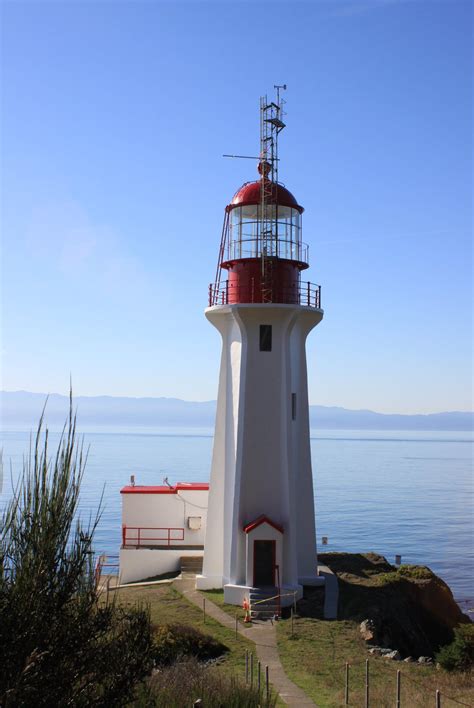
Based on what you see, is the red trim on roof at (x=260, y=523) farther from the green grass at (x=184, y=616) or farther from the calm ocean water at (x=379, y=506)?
the calm ocean water at (x=379, y=506)

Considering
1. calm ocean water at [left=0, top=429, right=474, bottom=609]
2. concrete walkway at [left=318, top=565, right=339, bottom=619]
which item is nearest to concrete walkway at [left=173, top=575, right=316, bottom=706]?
concrete walkway at [left=318, top=565, right=339, bottom=619]

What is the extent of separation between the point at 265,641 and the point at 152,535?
10922mm

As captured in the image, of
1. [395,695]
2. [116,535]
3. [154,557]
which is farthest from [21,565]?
[116,535]

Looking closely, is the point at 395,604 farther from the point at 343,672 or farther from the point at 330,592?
the point at 343,672

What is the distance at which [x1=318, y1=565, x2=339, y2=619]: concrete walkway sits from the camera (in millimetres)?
22891

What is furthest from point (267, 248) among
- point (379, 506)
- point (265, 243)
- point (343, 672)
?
point (379, 506)

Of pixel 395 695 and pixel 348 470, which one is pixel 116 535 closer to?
pixel 395 695

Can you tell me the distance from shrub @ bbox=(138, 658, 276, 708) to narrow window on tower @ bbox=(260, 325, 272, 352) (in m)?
12.4

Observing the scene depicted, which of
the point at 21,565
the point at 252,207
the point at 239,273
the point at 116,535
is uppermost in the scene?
the point at 252,207

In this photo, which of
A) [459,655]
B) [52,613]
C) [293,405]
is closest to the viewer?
[52,613]

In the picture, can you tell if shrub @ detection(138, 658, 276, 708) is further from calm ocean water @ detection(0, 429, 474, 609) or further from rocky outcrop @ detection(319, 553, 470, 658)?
calm ocean water @ detection(0, 429, 474, 609)

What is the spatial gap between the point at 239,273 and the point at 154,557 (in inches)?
438

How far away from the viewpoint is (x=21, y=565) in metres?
10.2

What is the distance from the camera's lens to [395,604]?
24625 mm
